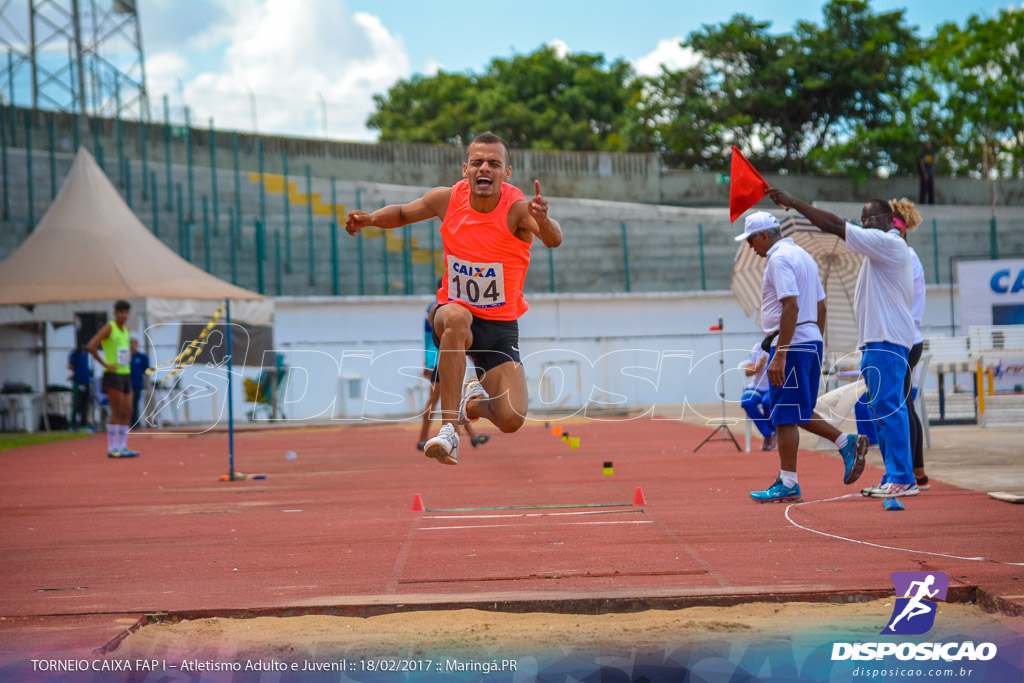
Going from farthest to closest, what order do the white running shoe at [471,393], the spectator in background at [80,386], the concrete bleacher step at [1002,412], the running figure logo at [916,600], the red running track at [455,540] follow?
the spectator in background at [80,386], the concrete bleacher step at [1002,412], the white running shoe at [471,393], the red running track at [455,540], the running figure logo at [916,600]

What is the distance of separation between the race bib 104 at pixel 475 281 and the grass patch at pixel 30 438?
12.8m

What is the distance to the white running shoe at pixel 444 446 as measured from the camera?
557 cm

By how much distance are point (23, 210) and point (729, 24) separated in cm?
2776

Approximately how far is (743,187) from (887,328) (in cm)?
148

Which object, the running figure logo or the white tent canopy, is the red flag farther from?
the white tent canopy

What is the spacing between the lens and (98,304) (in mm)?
18672

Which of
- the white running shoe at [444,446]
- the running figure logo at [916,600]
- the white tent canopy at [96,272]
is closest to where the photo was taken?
the running figure logo at [916,600]

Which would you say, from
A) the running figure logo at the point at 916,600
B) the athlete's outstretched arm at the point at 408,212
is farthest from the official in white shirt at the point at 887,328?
the athlete's outstretched arm at the point at 408,212

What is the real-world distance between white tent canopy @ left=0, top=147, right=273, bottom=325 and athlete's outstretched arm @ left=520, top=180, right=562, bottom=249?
46.7ft

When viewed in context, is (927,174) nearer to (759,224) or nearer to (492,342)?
(759,224)

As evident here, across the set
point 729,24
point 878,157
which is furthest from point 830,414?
point 729,24

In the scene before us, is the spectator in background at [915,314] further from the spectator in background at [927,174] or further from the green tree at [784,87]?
the green tree at [784,87]

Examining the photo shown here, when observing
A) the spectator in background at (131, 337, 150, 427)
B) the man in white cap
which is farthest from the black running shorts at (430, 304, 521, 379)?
the spectator in background at (131, 337, 150, 427)

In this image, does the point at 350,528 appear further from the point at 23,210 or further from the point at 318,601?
the point at 23,210
